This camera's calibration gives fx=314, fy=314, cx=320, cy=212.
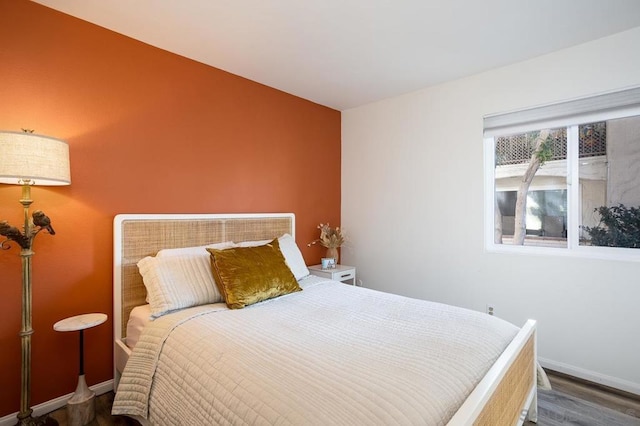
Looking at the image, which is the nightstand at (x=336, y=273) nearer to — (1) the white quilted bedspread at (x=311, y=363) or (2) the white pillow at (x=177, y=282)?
(1) the white quilted bedspread at (x=311, y=363)

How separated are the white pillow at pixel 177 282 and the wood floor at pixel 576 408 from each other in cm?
71

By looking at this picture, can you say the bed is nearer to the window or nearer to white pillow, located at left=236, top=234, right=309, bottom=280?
Answer: white pillow, located at left=236, top=234, right=309, bottom=280

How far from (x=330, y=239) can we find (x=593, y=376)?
8.06 ft

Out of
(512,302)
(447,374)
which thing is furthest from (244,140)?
(512,302)

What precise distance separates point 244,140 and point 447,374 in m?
2.52

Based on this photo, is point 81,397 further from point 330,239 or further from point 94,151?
point 330,239

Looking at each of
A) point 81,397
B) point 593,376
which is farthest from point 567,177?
point 81,397

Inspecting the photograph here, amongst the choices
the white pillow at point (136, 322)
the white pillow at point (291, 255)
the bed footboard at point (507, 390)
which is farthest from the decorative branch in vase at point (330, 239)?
the bed footboard at point (507, 390)

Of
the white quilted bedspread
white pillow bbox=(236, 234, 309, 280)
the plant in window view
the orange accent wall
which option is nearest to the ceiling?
the orange accent wall

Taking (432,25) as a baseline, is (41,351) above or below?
below

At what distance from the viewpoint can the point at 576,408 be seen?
202 centimetres

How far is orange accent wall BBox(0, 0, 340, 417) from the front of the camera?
6.17 ft

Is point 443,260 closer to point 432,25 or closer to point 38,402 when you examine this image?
point 432,25

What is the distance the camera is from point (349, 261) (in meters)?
3.90
